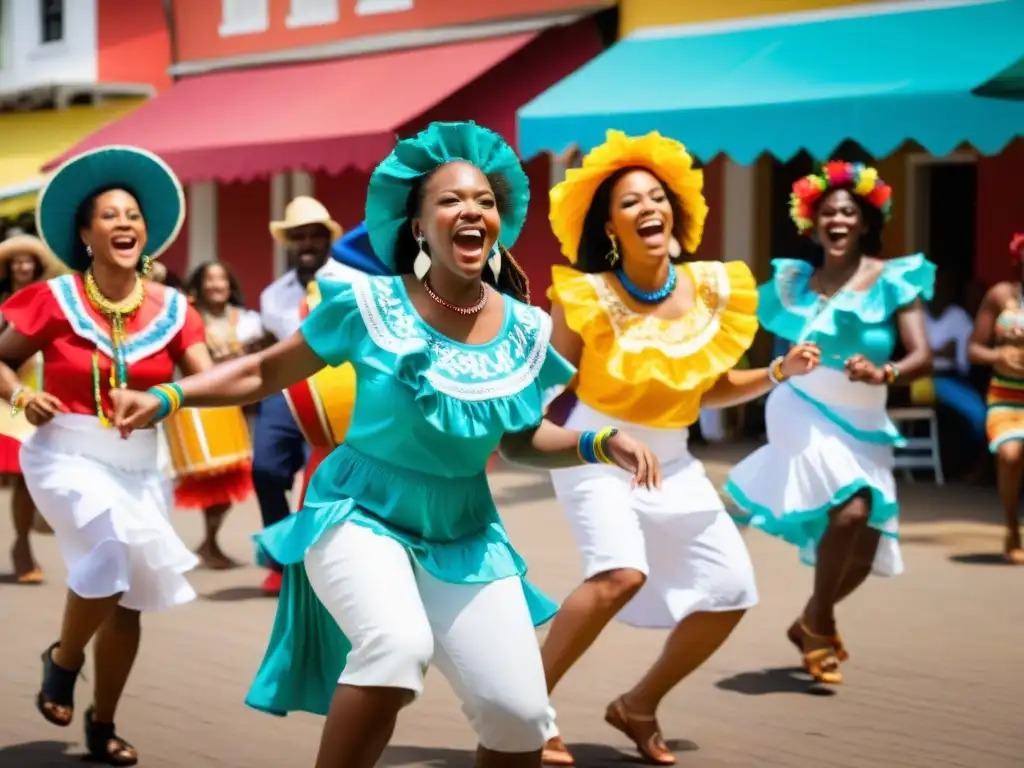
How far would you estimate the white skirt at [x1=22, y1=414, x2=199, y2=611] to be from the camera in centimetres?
565

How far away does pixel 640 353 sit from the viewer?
5.82 metres

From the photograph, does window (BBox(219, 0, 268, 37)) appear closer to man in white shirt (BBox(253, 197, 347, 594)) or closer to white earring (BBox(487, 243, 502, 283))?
man in white shirt (BBox(253, 197, 347, 594))

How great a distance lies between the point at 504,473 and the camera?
15141mm

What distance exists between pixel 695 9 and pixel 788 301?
8666 mm

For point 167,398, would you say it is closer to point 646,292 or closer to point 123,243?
point 123,243

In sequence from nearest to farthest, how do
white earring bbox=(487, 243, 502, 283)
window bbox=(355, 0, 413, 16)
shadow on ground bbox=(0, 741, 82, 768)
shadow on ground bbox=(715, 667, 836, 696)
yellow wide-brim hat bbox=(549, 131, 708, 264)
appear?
white earring bbox=(487, 243, 502, 283) < shadow on ground bbox=(0, 741, 82, 768) < yellow wide-brim hat bbox=(549, 131, 708, 264) < shadow on ground bbox=(715, 667, 836, 696) < window bbox=(355, 0, 413, 16)

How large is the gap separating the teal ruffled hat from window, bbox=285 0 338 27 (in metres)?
16.1

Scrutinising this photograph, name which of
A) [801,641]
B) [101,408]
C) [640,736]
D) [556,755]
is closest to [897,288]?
[801,641]

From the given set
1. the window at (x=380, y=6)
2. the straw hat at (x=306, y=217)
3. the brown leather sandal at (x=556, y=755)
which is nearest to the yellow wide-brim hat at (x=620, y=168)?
the brown leather sandal at (x=556, y=755)

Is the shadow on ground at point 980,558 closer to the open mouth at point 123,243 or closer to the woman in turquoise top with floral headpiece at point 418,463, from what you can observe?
the open mouth at point 123,243

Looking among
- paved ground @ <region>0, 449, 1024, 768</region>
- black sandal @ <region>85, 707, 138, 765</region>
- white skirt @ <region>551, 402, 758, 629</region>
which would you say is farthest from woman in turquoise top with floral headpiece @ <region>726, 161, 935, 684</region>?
black sandal @ <region>85, 707, 138, 765</region>

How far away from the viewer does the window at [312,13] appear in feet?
66.6

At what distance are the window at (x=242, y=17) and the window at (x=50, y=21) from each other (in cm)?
488

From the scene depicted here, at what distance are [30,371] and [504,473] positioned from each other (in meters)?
5.62
